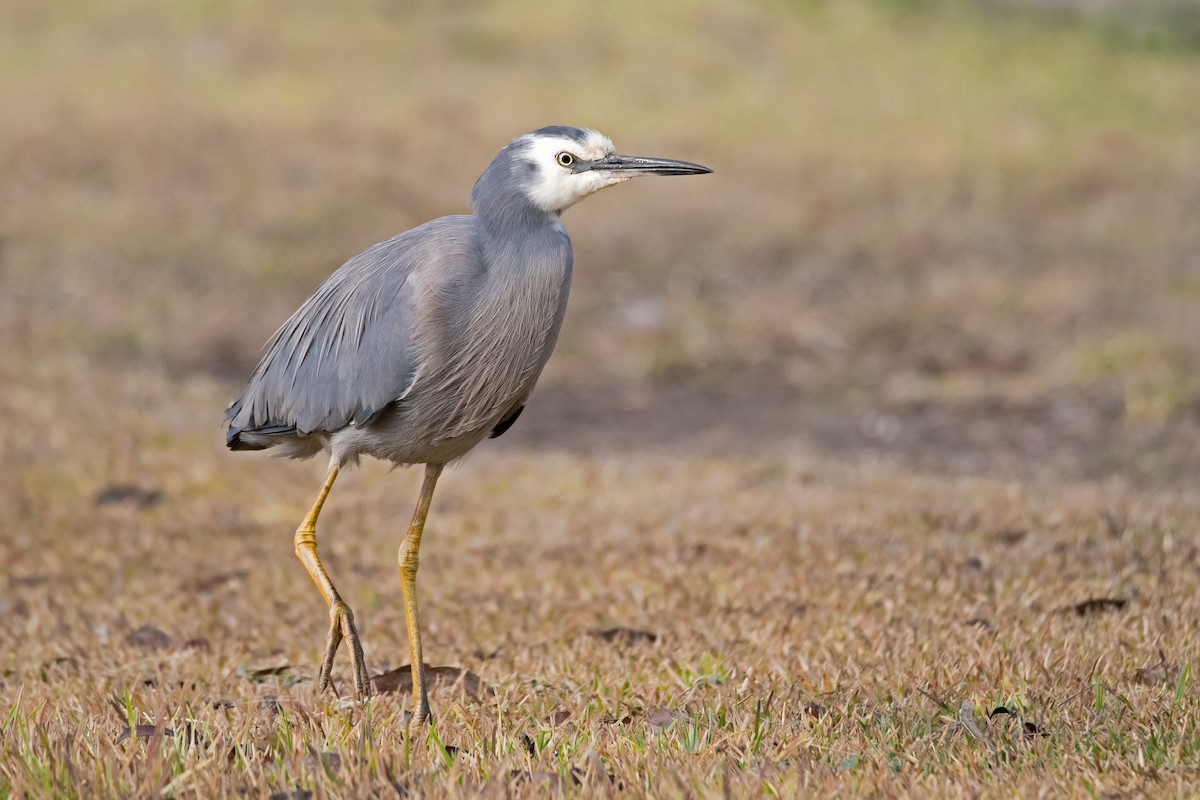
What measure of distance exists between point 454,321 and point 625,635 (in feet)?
4.64

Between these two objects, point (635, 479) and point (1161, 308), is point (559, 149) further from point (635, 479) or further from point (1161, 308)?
point (1161, 308)

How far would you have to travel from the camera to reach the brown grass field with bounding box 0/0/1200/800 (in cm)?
340

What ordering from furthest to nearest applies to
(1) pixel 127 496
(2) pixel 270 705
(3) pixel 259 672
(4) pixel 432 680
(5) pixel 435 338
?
(1) pixel 127 496, (3) pixel 259 672, (4) pixel 432 680, (5) pixel 435 338, (2) pixel 270 705

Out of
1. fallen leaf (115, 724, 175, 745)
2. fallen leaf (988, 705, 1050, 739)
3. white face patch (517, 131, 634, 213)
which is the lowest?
fallen leaf (988, 705, 1050, 739)

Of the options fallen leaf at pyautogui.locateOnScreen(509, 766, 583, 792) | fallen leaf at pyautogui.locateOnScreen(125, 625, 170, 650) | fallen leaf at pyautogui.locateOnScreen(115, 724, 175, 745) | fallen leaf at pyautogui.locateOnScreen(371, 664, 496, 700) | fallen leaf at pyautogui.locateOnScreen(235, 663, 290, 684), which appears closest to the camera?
fallen leaf at pyautogui.locateOnScreen(509, 766, 583, 792)

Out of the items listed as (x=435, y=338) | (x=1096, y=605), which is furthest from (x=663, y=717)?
(x=1096, y=605)

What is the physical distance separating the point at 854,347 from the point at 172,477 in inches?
225

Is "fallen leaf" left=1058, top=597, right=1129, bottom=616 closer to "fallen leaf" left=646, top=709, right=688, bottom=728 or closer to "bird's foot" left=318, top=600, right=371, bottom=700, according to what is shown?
"fallen leaf" left=646, top=709, right=688, bottom=728

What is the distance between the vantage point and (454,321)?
3.84 m

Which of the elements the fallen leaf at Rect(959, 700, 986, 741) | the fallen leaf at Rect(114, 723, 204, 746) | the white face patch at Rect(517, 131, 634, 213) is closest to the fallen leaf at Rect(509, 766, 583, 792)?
the fallen leaf at Rect(114, 723, 204, 746)

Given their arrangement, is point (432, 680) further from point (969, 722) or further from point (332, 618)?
point (969, 722)

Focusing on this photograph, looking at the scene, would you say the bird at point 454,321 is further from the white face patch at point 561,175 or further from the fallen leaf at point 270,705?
the fallen leaf at point 270,705

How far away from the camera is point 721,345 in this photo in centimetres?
1093

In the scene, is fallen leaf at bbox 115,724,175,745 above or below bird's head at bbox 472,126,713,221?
below
